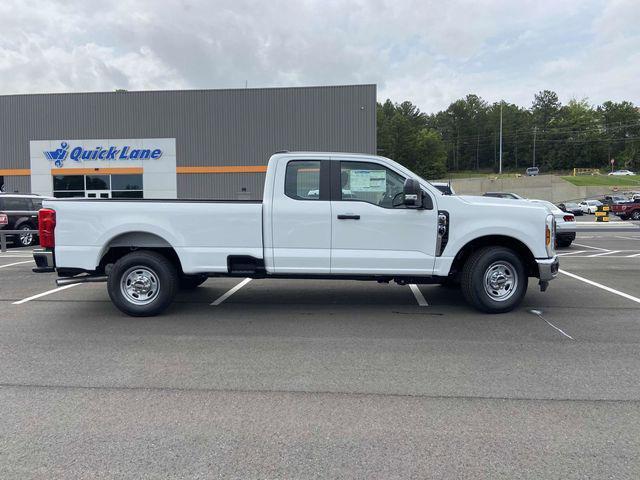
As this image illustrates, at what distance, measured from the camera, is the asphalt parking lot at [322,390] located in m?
3.30

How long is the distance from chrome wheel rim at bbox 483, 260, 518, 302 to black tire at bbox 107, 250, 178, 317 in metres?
4.17

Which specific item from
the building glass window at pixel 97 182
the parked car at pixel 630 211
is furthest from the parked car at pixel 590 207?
the building glass window at pixel 97 182

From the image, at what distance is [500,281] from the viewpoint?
703 centimetres

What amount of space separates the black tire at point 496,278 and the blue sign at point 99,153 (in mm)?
28046

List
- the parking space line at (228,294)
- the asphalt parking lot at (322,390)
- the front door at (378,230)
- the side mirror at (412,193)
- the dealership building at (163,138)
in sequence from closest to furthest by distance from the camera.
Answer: the asphalt parking lot at (322,390) < the side mirror at (412,193) < the front door at (378,230) < the parking space line at (228,294) < the dealership building at (163,138)

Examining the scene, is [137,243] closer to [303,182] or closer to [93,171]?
[303,182]

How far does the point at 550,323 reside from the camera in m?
6.70

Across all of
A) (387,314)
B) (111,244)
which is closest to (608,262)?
(387,314)

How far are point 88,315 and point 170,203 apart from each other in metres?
2.03

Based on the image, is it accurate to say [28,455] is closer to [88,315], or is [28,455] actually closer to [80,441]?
[80,441]

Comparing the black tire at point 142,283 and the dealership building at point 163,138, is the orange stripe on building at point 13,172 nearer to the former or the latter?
the dealership building at point 163,138

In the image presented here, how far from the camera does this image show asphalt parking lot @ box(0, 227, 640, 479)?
130 inches

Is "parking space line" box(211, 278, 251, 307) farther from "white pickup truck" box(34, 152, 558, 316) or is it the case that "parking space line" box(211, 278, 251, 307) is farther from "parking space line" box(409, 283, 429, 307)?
"parking space line" box(409, 283, 429, 307)

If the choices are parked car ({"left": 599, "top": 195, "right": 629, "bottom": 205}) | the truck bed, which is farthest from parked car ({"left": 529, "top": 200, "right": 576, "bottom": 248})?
parked car ({"left": 599, "top": 195, "right": 629, "bottom": 205})
